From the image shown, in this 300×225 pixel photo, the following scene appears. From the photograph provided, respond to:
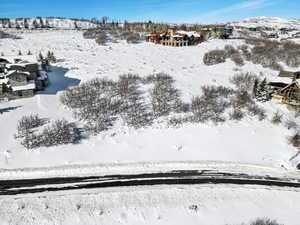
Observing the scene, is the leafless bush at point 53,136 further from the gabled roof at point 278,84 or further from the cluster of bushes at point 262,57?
the cluster of bushes at point 262,57

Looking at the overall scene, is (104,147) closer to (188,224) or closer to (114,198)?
(114,198)

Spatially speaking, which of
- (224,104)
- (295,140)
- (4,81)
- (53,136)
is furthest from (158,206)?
(4,81)

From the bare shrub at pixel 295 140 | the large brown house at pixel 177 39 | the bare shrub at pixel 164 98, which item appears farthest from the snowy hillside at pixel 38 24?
the bare shrub at pixel 295 140

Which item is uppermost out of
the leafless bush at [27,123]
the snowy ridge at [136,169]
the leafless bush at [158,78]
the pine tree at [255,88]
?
the leafless bush at [158,78]

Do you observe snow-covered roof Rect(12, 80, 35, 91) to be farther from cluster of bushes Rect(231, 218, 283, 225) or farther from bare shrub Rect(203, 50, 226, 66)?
bare shrub Rect(203, 50, 226, 66)

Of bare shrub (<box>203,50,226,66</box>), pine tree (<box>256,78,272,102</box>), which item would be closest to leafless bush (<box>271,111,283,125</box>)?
pine tree (<box>256,78,272,102</box>)
